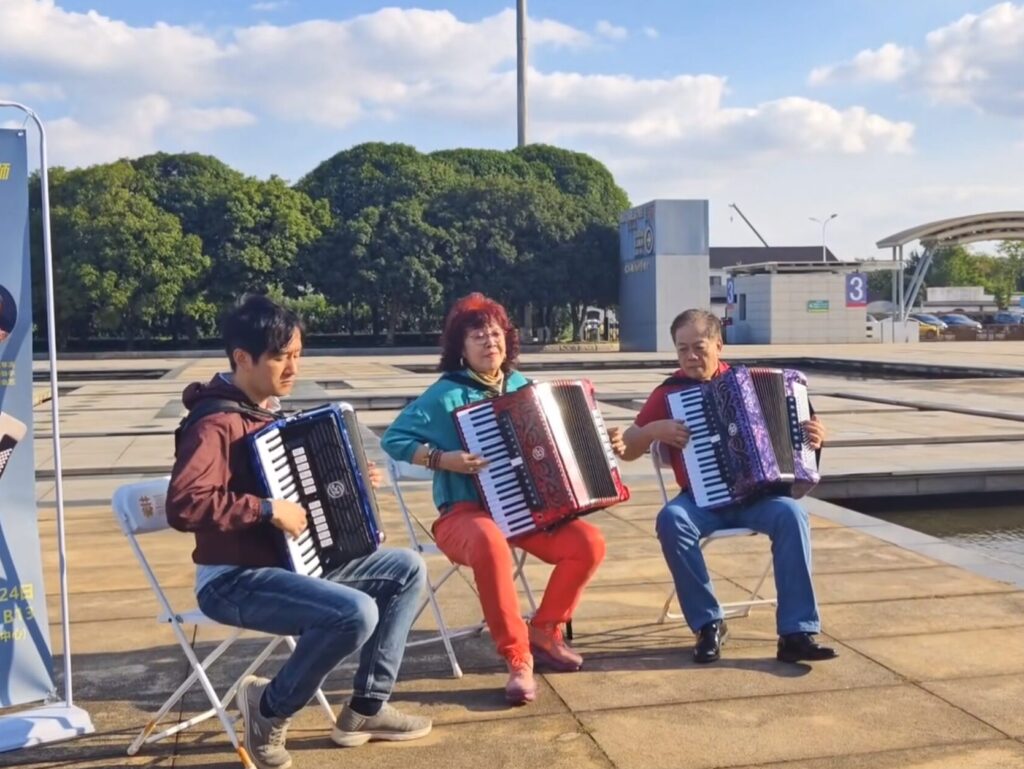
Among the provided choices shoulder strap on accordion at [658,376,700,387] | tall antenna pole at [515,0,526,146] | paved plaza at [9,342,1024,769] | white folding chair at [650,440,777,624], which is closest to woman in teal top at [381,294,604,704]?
paved plaza at [9,342,1024,769]

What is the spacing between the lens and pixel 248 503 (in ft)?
11.1

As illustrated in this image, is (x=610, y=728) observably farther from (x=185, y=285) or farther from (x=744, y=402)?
(x=185, y=285)

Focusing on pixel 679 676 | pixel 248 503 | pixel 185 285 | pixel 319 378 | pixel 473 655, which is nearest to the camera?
pixel 248 503

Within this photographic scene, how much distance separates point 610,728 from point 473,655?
1028mm

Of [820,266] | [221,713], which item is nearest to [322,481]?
[221,713]

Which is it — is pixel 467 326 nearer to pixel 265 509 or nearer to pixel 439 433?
pixel 439 433

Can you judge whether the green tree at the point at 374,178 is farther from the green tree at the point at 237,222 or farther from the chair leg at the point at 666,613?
the chair leg at the point at 666,613

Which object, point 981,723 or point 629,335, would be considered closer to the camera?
point 981,723

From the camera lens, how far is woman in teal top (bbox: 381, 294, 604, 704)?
429cm

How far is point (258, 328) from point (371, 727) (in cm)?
141

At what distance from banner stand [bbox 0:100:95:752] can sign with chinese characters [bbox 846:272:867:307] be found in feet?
159

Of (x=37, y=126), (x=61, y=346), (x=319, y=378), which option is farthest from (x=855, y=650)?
(x=61, y=346)

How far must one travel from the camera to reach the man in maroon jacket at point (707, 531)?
4.64m

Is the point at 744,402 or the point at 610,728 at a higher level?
the point at 744,402
